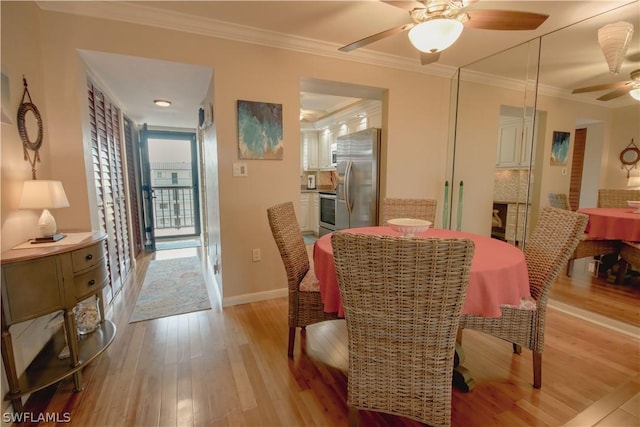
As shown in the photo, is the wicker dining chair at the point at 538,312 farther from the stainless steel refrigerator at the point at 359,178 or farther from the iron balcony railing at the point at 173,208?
the iron balcony railing at the point at 173,208

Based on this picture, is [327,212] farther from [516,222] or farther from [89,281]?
[89,281]

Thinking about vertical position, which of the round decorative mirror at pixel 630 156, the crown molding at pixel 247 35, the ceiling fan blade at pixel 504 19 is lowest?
the round decorative mirror at pixel 630 156

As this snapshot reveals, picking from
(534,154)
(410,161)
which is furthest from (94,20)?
(534,154)

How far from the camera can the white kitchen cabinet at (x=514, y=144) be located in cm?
292

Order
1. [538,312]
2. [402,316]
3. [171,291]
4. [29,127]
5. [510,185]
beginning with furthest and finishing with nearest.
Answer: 1. [510,185]
2. [171,291]
3. [29,127]
4. [538,312]
5. [402,316]

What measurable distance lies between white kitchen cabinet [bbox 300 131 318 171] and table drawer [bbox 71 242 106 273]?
477cm

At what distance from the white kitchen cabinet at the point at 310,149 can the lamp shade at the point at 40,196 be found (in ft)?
16.0

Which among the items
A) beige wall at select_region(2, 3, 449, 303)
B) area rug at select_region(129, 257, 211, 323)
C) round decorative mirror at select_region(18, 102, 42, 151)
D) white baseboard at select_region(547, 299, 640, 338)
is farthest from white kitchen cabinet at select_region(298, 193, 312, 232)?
round decorative mirror at select_region(18, 102, 42, 151)

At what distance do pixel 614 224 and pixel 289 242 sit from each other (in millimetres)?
2567

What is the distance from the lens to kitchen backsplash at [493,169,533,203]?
9.73 ft

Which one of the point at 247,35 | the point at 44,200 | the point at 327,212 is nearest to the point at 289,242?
the point at 44,200

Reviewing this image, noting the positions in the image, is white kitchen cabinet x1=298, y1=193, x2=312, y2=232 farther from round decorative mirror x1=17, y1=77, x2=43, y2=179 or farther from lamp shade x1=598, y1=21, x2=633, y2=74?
lamp shade x1=598, y1=21, x2=633, y2=74

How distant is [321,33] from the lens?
250 centimetres

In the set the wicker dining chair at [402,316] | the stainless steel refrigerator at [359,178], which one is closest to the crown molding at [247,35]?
the stainless steel refrigerator at [359,178]
